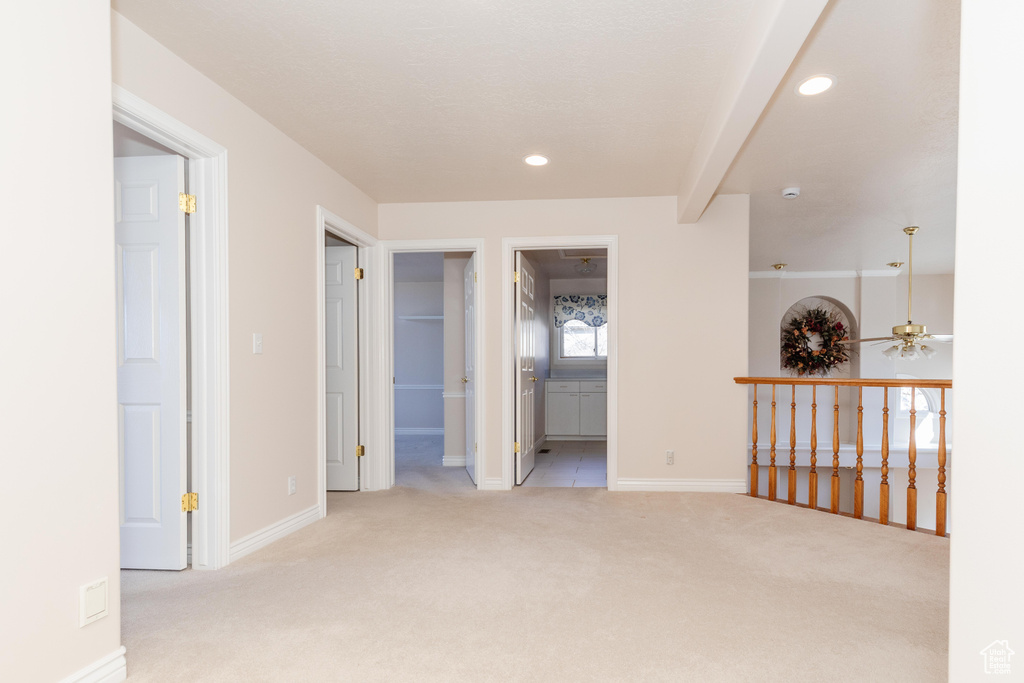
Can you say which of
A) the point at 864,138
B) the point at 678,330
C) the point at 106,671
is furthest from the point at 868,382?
the point at 106,671

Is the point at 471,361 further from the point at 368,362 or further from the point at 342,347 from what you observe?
the point at 342,347

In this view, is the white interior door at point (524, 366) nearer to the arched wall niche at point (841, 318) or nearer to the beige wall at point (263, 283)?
the beige wall at point (263, 283)

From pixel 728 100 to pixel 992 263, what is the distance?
184 cm

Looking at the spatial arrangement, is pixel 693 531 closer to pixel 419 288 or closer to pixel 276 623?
pixel 276 623

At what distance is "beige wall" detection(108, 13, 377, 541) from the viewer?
2.73 metres

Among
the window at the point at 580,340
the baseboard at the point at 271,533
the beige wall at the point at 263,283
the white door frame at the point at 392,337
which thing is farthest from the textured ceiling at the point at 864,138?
the baseboard at the point at 271,533

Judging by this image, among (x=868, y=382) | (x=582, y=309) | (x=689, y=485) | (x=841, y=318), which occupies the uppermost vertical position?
(x=582, y=309)

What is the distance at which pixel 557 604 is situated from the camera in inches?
98.8

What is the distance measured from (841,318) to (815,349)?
1.86ft

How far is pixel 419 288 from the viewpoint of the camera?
9.15m

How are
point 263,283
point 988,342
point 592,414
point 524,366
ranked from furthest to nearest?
point 592,414 → point 524,366 → point 263,283 → point 988,342

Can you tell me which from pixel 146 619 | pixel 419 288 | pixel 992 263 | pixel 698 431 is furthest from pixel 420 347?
pixel 992 263

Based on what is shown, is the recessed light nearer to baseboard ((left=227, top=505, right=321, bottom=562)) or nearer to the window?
baseboard ((left=227, top=505, right=321, bottom=562))

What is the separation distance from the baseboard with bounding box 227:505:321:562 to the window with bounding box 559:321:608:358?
215 inches
